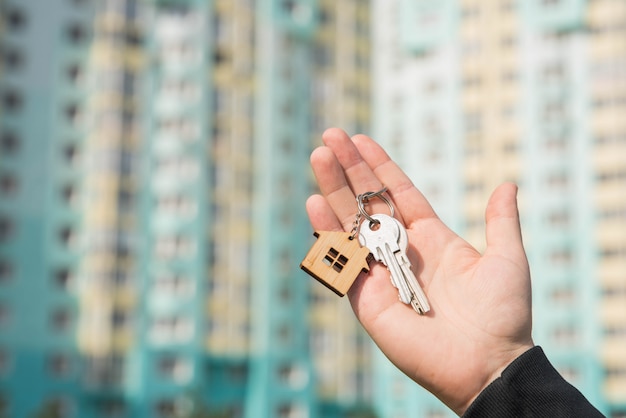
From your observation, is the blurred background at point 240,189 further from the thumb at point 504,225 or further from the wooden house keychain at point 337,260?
the thumb at point 504,225

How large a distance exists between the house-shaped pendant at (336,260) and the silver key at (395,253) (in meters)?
0.07

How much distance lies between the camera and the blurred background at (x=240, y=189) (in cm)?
4734

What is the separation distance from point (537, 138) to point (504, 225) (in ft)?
160

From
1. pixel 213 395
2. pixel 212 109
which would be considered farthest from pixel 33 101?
pixel 213 395

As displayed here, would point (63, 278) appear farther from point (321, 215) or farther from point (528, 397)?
point (528, 397)

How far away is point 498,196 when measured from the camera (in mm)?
4480

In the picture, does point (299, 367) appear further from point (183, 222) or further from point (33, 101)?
point (33, 101)

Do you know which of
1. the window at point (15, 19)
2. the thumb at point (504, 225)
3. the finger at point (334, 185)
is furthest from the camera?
the window at point (15, 19)

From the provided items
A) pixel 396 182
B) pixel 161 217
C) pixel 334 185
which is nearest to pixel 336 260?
pixel 334 185

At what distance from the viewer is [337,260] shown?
4.49 metres

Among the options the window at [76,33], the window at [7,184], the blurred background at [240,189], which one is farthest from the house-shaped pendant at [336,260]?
the window at [76,33]

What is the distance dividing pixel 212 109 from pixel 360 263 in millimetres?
47992

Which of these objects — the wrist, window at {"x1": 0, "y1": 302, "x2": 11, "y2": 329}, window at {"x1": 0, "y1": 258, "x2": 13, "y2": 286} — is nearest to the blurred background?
window at {"x1": 0, "y1": 302, "x2": 11, "y2": 329}

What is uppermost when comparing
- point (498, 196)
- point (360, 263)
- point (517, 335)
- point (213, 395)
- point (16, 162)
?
point (16, 162)
